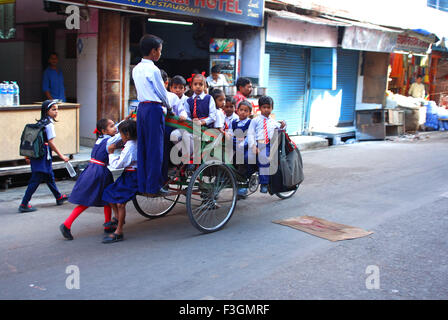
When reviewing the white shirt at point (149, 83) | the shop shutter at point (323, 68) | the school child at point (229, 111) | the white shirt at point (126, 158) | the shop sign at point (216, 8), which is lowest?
the white shirt at point (126, 158)

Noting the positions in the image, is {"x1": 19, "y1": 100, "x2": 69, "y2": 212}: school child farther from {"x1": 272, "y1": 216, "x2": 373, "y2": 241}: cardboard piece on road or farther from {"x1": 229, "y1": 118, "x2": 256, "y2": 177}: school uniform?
{"x1": 272, "y1": 216, "x2": 373, "y2": 241}: cardboard piece on road

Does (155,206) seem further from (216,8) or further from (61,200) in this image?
(216,8)

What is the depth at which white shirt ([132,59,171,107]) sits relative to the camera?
5.10 metres

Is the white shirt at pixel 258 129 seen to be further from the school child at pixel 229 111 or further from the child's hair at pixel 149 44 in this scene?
the child's hair at pixel 149 44

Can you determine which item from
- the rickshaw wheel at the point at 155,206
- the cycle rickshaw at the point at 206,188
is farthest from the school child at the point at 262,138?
the rickshaw wheel at the point at 155,206

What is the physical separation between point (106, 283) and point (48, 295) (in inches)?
18.3

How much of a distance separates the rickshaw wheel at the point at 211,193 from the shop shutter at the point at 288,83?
798 centimetres

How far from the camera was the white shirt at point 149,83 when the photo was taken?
16.7 ft

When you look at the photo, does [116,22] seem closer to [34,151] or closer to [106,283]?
[34,151]

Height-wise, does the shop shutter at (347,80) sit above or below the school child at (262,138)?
above

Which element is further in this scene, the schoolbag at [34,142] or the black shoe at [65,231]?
the schoolbag at [34,142]

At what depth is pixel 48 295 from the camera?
12.8ft

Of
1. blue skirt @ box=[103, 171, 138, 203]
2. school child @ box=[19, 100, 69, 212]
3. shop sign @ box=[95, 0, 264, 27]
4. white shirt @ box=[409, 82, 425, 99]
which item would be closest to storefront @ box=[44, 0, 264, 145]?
shop sign @ box=[95, 0, 264, 27]
